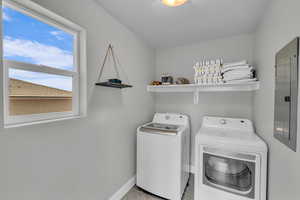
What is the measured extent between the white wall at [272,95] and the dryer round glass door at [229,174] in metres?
0.18

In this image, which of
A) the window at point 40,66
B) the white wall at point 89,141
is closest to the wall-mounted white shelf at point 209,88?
the white wall at point 89,141

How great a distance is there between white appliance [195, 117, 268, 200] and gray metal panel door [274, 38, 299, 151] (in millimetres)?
370

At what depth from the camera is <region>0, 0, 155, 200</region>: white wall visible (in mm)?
912

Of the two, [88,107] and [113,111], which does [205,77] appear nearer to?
[113,111]

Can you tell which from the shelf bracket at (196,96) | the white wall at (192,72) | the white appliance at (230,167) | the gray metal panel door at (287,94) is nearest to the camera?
the gray metal panel door at (287,94)

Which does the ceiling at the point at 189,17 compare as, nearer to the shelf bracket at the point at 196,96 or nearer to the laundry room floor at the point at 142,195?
the shelf bracket at the point at 196,96

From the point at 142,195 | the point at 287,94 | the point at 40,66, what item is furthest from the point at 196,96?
the point at 40,66

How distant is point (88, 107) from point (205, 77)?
1.66 metres

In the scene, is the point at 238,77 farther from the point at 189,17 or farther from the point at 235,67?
the point at 189,17

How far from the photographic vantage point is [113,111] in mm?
1705

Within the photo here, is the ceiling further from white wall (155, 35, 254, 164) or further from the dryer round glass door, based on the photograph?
the dryer round glass door

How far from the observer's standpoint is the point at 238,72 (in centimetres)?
182

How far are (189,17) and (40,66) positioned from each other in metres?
1.68

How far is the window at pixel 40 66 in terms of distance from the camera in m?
0.92
